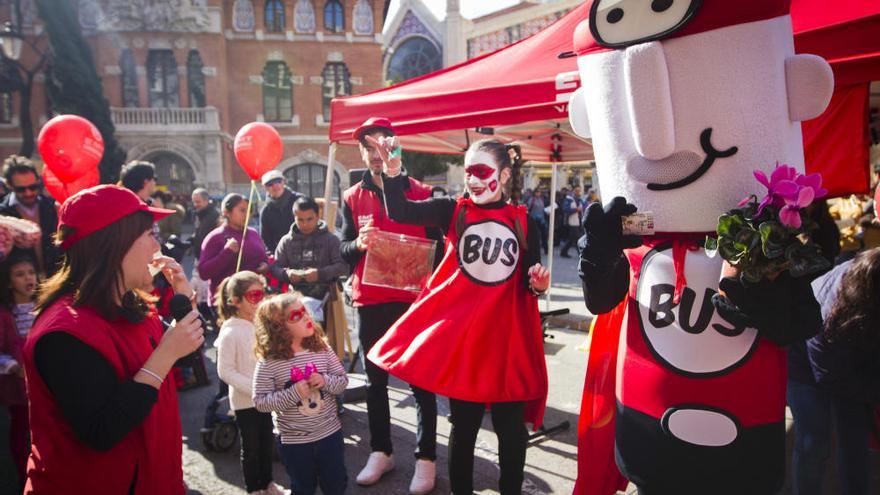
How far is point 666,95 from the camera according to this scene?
1.66m

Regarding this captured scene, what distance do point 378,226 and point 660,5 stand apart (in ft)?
5.79

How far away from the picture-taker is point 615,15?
1.72 meters

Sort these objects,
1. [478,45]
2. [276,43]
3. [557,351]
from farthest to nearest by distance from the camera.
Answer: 1. [478,45]
2. [276,43]
3. [557,351]

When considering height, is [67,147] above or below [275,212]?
above

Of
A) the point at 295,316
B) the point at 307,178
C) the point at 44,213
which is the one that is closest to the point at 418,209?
the point at 295,316

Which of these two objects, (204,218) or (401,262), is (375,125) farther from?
(204,218)

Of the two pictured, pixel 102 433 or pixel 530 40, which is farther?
pixel 530 40

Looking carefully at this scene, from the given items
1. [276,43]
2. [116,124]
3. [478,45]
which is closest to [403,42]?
[478,45]

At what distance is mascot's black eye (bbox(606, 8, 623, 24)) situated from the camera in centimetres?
171

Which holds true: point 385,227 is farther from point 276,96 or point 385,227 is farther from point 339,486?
point 276,96

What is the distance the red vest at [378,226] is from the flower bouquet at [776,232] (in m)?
1.64

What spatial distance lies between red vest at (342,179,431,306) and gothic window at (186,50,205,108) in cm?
1994

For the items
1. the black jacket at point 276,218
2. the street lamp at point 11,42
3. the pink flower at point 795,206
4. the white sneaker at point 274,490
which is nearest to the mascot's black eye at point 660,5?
the pink flower at point 795,206

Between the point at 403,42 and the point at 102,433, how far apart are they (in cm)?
3384
